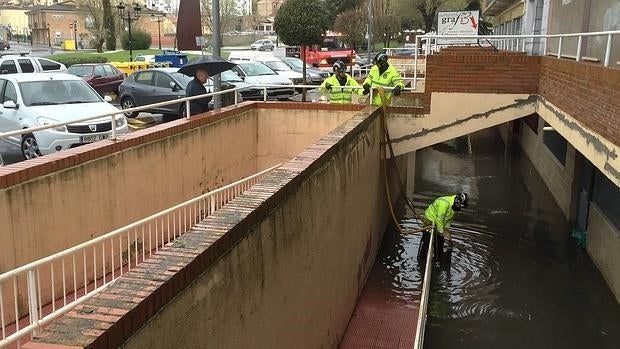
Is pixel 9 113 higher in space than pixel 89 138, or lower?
higher

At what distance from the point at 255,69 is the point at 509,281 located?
556 inches

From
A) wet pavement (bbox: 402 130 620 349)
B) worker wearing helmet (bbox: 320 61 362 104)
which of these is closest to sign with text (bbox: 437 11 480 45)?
wet pavement (bbox: 402 130 620 349)

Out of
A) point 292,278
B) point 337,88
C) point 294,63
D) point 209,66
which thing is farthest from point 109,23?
point 292,278

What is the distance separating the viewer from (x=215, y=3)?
12.5 meters

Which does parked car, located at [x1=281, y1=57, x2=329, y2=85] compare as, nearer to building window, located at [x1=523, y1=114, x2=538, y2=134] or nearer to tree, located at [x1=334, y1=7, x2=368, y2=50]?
tree, located at [x1=334, y1=7, x2=368, y2=50]

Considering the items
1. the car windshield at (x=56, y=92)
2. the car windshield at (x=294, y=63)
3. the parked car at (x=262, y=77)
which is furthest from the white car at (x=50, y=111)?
the car windshield at (x=294, y=63)

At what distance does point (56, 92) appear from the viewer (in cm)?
1189

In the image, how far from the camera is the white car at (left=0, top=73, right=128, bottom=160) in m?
10.3

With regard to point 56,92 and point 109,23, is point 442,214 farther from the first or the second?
point 109,23

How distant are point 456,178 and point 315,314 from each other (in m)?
13.8

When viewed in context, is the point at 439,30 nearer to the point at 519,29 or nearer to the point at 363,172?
the point at 519,29

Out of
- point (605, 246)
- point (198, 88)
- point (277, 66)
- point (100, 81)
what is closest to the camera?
point (605, 246)

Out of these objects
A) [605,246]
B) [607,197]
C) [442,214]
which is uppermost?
[607,197]

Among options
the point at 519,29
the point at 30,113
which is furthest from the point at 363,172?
the point at 519,29
